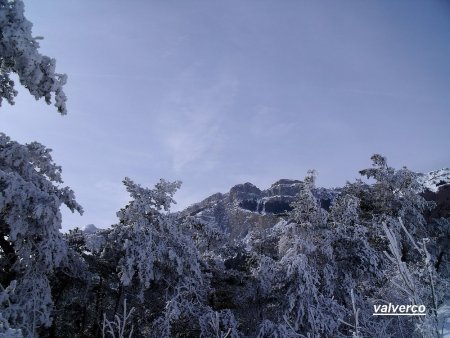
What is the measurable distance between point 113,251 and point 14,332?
7.50 metres

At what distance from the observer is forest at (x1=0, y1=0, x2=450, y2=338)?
8359 millimetres


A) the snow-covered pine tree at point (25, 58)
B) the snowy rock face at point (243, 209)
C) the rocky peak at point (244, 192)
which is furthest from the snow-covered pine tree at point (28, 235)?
the rocky peak at point (244, 192)

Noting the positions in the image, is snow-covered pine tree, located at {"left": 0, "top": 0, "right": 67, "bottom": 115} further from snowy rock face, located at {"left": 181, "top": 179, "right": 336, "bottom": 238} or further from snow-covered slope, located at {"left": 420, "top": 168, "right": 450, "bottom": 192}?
snowy rock face, located at {"left": 181, "top": 179, "right": 336, "bottom": 238}

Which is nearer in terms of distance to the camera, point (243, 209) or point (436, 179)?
point (436, 179)

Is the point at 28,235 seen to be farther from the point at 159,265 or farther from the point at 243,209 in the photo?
the point at 243,209

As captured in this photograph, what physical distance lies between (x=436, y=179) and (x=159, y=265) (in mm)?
39113

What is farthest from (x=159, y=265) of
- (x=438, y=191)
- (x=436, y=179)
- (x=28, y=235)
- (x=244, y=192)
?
(x=244, y=192)

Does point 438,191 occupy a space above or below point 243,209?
below

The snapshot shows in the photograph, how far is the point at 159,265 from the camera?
12.3 m

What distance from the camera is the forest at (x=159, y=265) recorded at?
8.36 m

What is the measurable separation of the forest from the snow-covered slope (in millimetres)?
26413

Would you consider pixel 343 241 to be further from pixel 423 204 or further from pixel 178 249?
pixel 423 204

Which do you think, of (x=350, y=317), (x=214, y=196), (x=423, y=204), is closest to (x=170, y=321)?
(x=350, y=317)

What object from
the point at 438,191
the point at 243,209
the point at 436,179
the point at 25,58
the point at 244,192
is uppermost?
the point at 244,192
